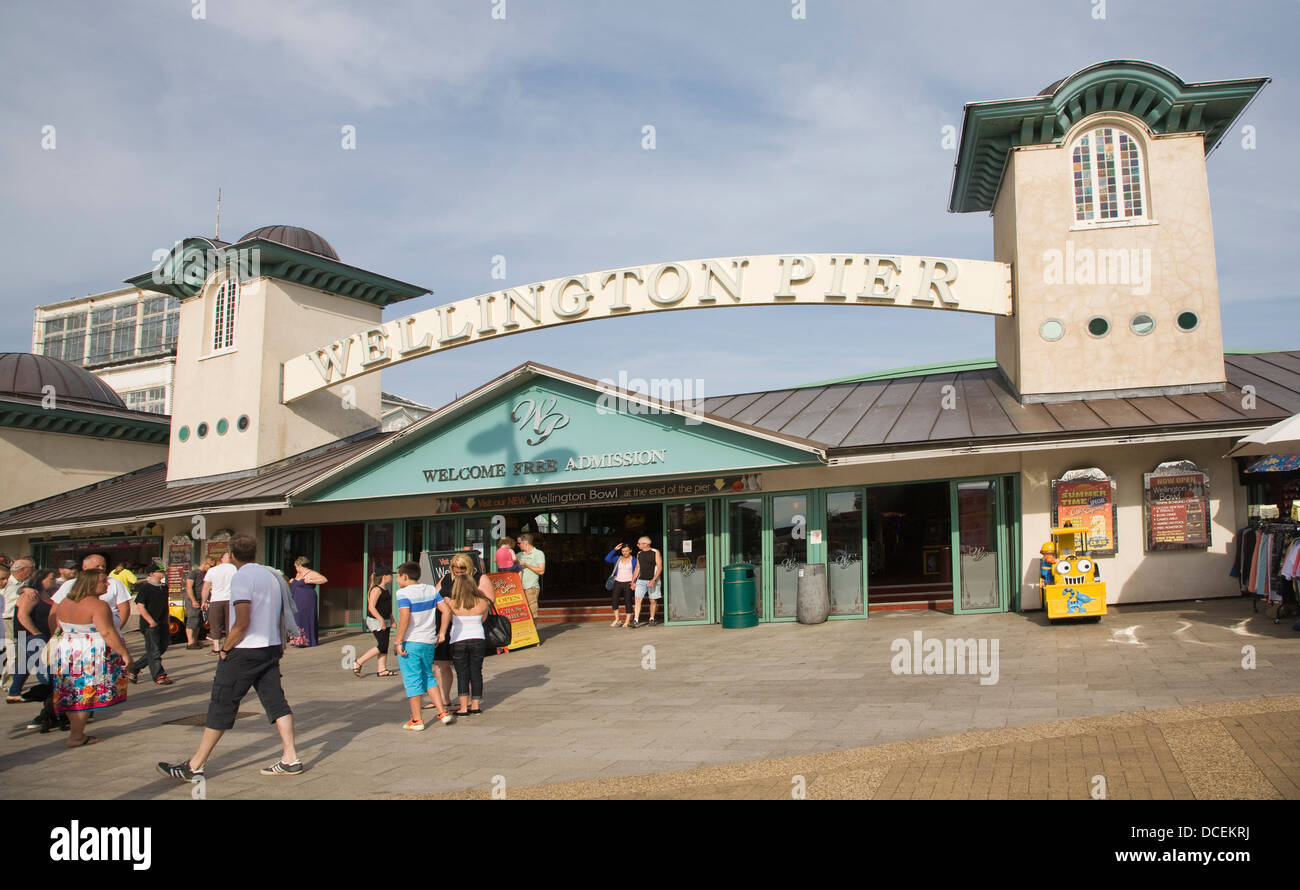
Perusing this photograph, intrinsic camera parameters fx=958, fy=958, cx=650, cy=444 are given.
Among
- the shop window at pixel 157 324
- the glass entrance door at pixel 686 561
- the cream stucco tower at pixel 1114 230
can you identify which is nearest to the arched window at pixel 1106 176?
the cream stucco tower at pixel 1114 230

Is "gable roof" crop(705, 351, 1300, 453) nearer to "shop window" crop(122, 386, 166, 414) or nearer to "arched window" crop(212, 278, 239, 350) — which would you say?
"arched window" crop(212, 278, 239, 350)

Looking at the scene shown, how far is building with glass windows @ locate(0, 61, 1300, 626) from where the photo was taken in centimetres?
1460

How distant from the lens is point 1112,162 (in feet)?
53.8

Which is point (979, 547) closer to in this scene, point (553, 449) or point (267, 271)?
point (553, 449)

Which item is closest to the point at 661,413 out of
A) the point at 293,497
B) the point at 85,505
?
the point at 293,497

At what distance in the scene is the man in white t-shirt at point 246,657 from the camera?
7266 mm

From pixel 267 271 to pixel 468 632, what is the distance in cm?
1547

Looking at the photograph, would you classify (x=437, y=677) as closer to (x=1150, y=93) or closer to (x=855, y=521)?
(x=855, y=521)

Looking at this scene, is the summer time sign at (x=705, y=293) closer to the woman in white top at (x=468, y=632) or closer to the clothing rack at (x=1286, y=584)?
the clothing rack at (x=1286, y=584)

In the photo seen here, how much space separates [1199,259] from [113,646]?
53.7ft

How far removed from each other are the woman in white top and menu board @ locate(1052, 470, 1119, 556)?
30.6ft

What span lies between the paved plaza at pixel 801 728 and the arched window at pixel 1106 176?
22.4ft

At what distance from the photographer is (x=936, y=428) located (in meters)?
15.2
